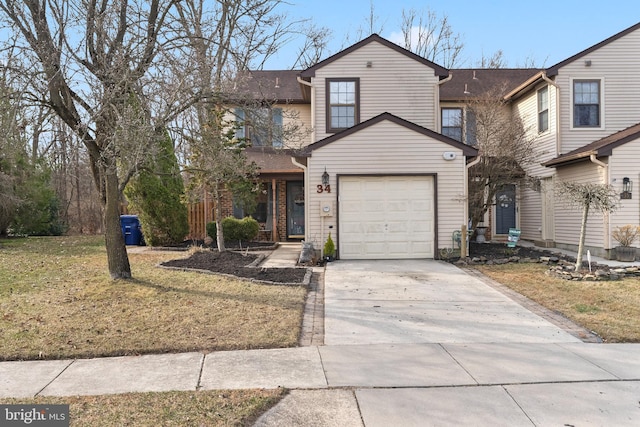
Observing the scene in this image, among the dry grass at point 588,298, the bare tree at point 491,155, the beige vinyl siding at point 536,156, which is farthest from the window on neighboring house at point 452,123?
the dry grass at point 588,298

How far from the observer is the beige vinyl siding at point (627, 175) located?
1199 cm

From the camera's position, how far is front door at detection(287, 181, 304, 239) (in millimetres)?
17359

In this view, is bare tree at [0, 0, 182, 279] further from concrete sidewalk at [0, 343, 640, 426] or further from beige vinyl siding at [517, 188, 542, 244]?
beige vinyl siding at [517, 188, 542, 244]

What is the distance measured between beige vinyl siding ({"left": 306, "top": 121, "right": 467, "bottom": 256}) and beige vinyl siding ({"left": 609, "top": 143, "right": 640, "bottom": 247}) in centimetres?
406

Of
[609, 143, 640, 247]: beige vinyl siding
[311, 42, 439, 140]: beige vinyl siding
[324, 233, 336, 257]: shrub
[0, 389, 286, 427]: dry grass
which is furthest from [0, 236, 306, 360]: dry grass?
[609, 143, 640, 247]: beige vinyl siding

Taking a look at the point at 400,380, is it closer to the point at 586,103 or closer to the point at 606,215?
the point at 606,215

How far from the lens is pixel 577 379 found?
4.47 metres

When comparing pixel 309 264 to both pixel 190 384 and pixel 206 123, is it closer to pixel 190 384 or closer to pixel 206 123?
pixel 206 123

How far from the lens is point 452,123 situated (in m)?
16.7

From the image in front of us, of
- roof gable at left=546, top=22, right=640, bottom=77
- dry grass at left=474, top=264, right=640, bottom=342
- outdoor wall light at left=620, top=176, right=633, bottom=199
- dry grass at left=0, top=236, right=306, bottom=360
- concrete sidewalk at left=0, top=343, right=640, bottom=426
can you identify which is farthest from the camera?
roof gable at left=546, top=22, right=640, bottom=77

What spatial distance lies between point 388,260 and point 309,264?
234 centimetres

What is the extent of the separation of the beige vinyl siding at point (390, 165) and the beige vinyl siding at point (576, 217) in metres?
2.80

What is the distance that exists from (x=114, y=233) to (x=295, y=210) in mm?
9265

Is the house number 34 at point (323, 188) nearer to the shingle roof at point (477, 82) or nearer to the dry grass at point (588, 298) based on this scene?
the dry grass at point (588, 298)
